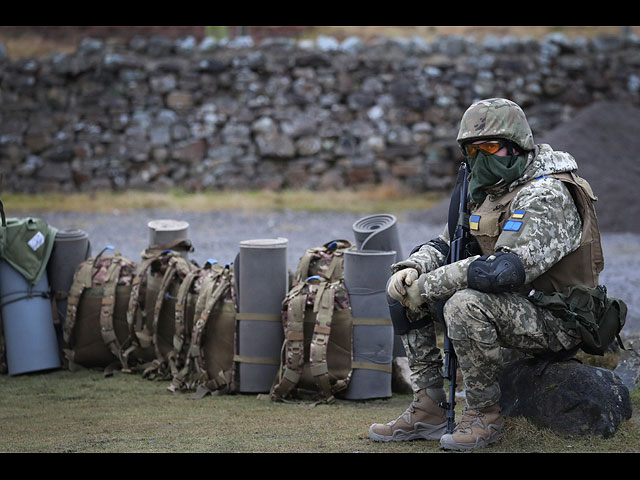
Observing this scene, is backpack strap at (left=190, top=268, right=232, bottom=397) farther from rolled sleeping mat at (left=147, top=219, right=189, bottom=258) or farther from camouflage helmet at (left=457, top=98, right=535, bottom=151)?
camouflage helmet at (left=457, top=98, right=535, bottom=151)

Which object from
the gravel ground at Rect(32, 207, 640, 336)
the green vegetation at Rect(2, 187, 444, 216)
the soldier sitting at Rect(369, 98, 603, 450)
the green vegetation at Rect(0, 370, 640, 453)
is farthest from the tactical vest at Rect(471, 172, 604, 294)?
the green vegetation at Rect(2, 187, 444, 216)

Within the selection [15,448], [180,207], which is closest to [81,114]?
[180,207]

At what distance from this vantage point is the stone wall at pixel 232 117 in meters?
16.8

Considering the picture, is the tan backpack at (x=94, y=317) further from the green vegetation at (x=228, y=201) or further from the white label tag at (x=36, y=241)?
the green vegetation at (x=228, y=201)

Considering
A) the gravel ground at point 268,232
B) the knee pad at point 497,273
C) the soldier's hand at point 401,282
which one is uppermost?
the knee pad at point 497,273

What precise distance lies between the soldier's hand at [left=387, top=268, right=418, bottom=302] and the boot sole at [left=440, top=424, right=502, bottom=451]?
778 millimetres

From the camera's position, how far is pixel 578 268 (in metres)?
4.48

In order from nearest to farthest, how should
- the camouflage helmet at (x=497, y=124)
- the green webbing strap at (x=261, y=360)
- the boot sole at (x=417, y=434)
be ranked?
the camouflage helmet at (x=497, y=124) → the boot sole at (x=417, y=434) → the green webbing strap at (x=261, y=360)

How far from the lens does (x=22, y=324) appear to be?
260 inches

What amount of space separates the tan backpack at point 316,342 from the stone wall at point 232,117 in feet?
36.5

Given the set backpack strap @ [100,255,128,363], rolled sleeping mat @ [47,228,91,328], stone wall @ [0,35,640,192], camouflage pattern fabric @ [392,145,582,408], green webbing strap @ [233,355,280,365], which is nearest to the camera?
camouflage pattern fabric @ [392,145,582,408]

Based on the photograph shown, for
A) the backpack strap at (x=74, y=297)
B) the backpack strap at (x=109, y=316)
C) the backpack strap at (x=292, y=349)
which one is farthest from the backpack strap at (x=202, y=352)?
the backpack strap at (x=74, y=297)

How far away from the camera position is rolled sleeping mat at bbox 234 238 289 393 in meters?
6.06

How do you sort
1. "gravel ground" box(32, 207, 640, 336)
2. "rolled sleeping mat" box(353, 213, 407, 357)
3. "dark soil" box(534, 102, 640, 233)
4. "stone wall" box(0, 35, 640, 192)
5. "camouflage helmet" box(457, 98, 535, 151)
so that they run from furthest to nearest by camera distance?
"stone wall" box(0, 35, 640, 192) → "dark soil" box(534, 102, 640, 233) → "gravel ground" box(32, 207, 640, 336) → "rolled sleeping mat" box(353, 213, 407, 357) → "camouflage helmet" box(457, 98, 535, 151)
